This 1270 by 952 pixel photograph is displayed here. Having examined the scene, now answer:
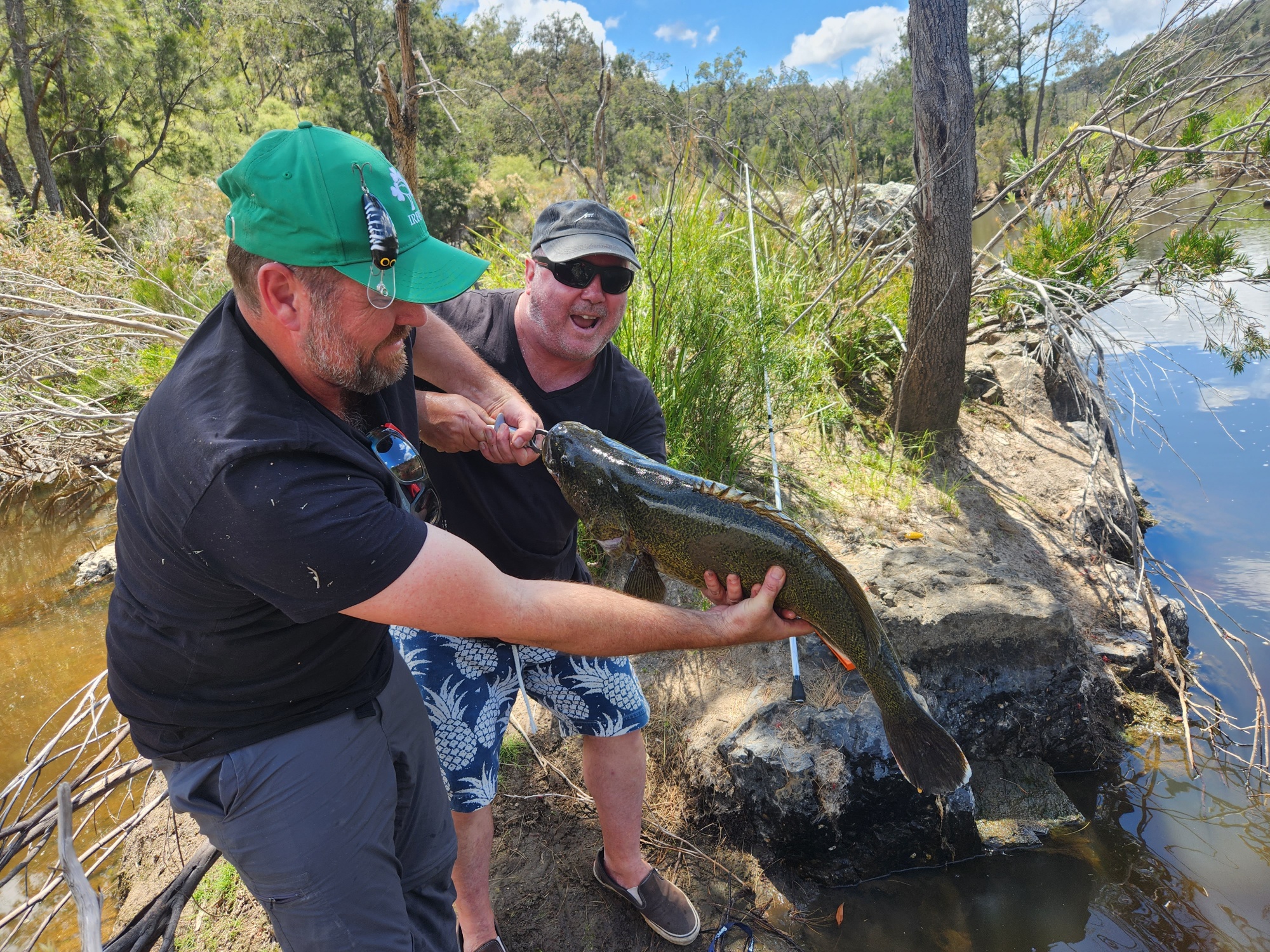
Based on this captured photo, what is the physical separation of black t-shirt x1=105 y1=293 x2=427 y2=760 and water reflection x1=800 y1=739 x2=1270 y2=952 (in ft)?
8.48

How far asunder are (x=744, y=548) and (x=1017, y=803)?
2606mm

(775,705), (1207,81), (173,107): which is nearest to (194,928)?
(775,705)

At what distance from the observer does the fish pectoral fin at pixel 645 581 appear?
8.26 feet

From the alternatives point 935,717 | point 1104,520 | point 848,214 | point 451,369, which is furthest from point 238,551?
point 848,214

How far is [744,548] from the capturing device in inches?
88.2

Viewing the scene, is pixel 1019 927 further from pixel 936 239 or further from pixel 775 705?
pixel 936 239

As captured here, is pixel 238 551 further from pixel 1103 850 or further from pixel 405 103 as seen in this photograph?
pixel 405 103

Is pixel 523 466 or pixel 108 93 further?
pixel 108 93

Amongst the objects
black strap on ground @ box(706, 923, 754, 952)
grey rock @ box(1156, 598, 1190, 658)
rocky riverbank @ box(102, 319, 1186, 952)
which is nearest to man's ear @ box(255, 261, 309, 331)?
rocky riverbank @ box(102, 319, 1186, 952)

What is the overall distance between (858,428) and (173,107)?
25.8 m

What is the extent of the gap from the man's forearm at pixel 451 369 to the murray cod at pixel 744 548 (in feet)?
1.28

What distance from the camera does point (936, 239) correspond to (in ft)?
19.0

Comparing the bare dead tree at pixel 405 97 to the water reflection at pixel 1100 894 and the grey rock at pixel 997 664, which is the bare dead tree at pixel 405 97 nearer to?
the grey rock at pixel 997 664

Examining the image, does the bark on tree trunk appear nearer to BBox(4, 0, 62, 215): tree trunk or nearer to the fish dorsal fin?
the fish dorsal fin
